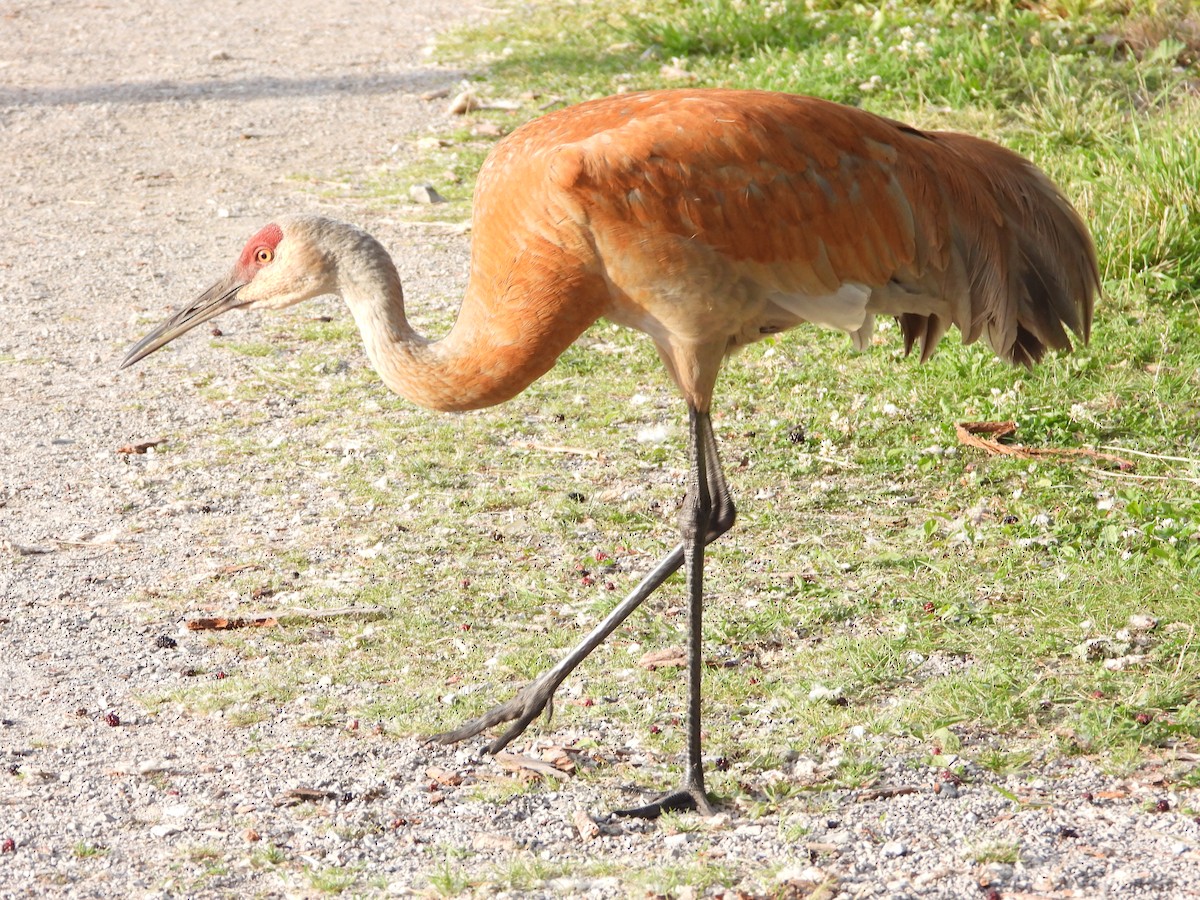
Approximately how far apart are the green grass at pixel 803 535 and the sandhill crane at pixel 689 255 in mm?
385

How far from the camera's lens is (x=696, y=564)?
407cm

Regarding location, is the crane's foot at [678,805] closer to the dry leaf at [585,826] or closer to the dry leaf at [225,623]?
the dry leaf at [585,826]

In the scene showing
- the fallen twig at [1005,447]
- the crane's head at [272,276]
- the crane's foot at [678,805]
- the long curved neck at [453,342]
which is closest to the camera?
the crane's foot at [678,805]

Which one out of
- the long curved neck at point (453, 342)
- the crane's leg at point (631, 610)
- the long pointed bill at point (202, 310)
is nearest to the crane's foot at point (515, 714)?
the crane's leg at point (631, 610)

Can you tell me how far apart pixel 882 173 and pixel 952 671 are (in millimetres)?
1454

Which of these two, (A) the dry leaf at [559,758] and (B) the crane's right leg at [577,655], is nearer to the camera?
(A) the dry leaf at [559,758]

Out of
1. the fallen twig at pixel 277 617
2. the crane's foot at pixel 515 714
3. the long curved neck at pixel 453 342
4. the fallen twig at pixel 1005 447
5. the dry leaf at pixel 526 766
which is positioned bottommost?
the dry leaf at pixel 526 766

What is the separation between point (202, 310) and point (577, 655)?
1.56 m

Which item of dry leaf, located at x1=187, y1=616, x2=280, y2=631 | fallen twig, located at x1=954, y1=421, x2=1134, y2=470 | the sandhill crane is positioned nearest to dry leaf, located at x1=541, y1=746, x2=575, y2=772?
the sandhill crane

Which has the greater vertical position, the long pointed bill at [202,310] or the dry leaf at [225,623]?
the long pointed bill at [202,310]

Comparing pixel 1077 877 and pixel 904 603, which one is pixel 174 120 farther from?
pixel 1077 877

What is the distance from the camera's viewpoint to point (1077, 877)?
10.8 feet

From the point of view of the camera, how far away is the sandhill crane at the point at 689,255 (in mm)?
3889

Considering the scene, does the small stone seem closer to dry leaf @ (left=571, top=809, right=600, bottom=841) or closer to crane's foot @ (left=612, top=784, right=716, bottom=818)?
dry leaf @ (left=571, top=809, right=600, bottom=841)
